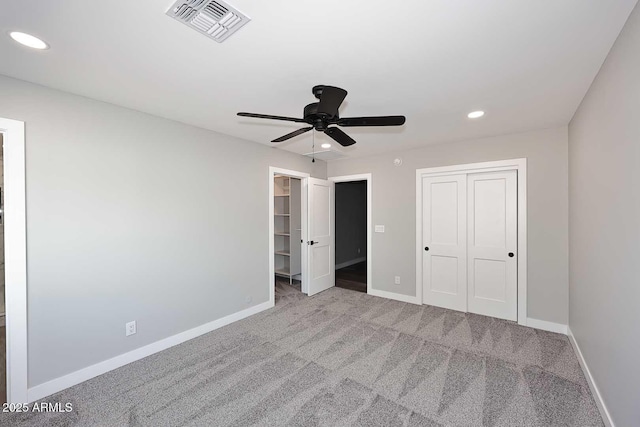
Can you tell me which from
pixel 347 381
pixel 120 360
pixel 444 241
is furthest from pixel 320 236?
pixel 120 360

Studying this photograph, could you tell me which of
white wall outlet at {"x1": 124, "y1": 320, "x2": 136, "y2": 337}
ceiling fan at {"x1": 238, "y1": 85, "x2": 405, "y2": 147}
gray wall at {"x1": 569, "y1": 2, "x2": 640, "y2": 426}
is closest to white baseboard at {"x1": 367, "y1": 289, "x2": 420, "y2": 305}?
gray wall at {"x1": 569, "y1": 2, "x2": 640, "y2": 426}

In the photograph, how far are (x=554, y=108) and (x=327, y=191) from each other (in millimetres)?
3219

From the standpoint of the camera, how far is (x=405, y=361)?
261cm

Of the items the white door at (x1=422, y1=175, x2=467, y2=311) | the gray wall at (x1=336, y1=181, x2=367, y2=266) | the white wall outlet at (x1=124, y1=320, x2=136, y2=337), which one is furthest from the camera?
the gray wall at (x1=336, y1=181, x2=367, y2=266)

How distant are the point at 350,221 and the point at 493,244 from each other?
12.6ft

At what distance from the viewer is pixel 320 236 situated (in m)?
4.82

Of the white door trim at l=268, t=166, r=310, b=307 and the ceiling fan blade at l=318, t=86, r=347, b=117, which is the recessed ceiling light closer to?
the ceiling fan blade at l=318, t=86, r=347, b=117

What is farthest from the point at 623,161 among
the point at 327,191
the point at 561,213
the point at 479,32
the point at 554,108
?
the point at 327,191

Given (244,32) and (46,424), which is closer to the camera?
(244,32)

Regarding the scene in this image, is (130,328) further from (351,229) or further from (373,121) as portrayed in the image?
(351,229)

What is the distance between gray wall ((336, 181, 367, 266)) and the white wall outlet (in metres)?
4.57

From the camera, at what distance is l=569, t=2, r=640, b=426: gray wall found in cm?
145

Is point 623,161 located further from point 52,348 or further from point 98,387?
point 52,348

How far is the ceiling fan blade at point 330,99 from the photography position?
1.75 metres
